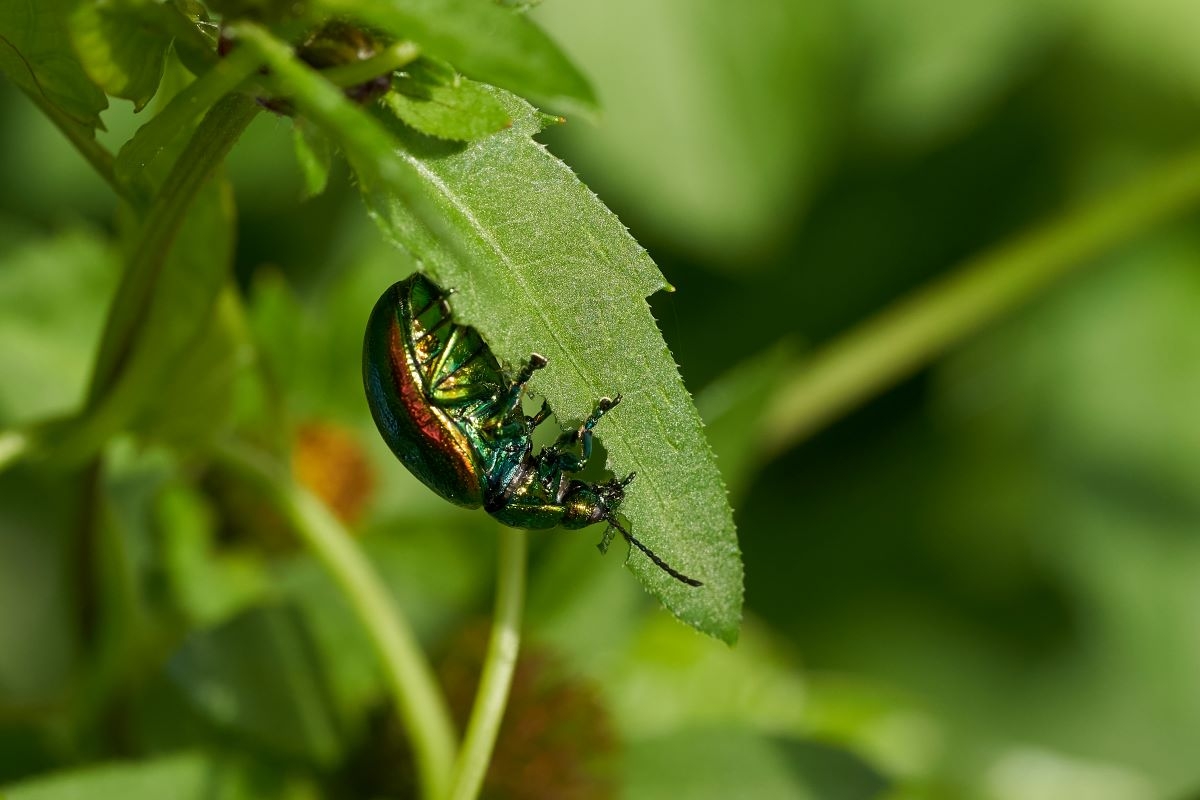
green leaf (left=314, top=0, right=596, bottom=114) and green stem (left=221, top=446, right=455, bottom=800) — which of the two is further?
green stem (left=221, top=446, right=455, bottom=800)

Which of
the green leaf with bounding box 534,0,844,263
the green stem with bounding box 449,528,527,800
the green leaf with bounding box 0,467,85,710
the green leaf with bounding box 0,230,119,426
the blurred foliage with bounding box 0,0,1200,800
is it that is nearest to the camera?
the green stem with bounding box 449,528,527,800

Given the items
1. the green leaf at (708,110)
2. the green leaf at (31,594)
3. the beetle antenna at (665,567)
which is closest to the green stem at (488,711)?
the beetle antenna at (665,567)

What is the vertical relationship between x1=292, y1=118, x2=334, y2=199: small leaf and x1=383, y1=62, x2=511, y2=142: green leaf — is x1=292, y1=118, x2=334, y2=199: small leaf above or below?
below

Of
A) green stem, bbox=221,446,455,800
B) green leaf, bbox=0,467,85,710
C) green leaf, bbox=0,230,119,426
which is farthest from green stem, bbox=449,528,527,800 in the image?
green leaf, bbox=0,467,85,710

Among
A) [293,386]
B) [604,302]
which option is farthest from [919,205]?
[604,302]

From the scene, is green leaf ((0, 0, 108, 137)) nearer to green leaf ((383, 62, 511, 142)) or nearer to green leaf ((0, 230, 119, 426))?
green leaf ((383, 62, 511, 142))

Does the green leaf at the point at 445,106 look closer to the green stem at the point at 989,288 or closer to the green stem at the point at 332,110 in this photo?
the green stem at the point at 332,110

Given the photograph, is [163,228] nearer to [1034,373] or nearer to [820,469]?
[820,469]
